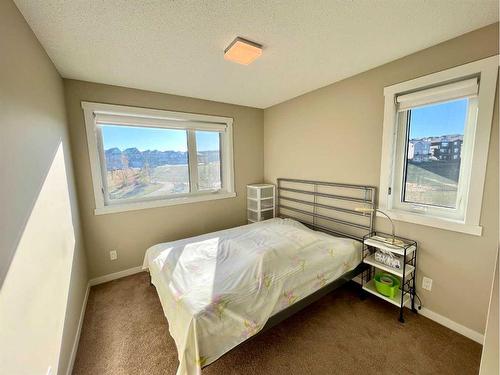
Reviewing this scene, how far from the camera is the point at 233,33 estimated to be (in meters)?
1.54

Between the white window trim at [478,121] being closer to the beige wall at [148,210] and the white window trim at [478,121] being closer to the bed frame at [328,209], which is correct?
the bed frame at [328,209]

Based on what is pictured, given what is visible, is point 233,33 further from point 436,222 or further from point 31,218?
point 436,222

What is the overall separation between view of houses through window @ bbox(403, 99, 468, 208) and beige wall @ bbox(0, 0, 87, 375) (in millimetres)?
2900

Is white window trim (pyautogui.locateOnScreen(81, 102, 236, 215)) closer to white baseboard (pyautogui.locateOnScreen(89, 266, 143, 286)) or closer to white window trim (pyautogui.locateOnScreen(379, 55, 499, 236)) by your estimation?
white baseboard (pyautogui.locateOnScreen(89, 266, 143, 286))

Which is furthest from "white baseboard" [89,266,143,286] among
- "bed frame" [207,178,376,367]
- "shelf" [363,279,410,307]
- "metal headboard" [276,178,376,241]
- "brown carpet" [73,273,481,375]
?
"shelf" [363,279,410,307]

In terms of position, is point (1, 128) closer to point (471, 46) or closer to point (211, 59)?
point (211, 59)

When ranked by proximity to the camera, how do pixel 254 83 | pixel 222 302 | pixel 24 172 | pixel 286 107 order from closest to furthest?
pixel 24 172, pixel 222 302, pixel 254 83, pixel 286 107

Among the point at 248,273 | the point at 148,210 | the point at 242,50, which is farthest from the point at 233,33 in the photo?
the point at 148,210

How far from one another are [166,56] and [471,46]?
2.41 metres

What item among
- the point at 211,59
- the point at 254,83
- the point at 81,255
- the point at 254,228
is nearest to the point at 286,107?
the point at 254,83

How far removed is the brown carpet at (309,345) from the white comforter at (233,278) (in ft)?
1.06

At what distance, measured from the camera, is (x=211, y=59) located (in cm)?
190

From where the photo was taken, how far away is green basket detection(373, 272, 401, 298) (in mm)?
2002

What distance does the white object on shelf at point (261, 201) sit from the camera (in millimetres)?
3385
